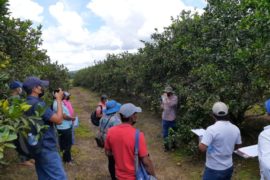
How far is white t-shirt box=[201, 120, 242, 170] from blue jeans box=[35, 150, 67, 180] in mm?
1882

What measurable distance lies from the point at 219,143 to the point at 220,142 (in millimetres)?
19

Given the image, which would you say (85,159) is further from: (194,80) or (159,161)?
(194,80)

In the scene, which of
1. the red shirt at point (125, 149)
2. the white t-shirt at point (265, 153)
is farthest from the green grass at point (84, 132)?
the white t-shirt at point (265, 153)

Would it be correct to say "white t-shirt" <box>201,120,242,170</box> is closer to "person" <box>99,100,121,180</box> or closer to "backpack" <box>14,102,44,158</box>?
"person" <box>99,100,121,180</box>

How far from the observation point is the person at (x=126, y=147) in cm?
389

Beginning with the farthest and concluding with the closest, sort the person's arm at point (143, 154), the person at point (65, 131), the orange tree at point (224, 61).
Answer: the person at point (65, 131) < the orange tree at point (224, 61) < the person's arm at point (143, 154)

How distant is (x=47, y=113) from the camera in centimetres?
429

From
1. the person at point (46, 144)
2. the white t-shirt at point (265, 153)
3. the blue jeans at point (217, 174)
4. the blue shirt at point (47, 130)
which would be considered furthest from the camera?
the blue jeans at point (217, 174)

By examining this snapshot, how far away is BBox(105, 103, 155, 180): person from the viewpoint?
12.8 feet

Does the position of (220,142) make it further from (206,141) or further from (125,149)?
(125,149)

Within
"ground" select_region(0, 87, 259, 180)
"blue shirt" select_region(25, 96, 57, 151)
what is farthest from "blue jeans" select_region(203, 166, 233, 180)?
"ground" select_region(0, 87, 259, 180)

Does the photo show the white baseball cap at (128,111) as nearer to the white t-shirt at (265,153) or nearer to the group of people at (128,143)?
the group of people at (128,143)

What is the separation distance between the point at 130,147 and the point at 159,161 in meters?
4.93

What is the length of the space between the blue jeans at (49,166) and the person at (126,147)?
0.92 m
